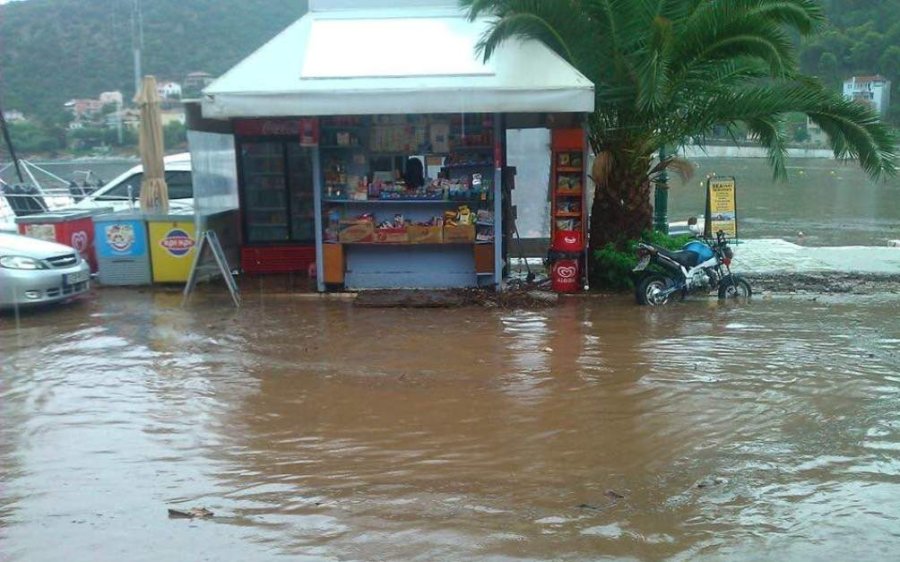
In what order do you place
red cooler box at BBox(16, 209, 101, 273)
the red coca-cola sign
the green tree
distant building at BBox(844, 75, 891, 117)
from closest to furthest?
red cooler box at BBox(16, 209, 101, 273)
the red coca-cola sign
the green tree
distant building at BBox(844, 75, 891, 117)

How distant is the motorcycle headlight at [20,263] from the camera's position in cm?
1055

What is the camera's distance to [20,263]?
10.6 meters

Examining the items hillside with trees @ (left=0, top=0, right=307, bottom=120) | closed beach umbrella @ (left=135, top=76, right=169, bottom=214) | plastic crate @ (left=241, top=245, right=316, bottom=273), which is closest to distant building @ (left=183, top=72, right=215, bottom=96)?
hillside with trees @ (left=0, top=0, right=307, bottom=120)

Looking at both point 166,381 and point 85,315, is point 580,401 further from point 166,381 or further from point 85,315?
point 85,315

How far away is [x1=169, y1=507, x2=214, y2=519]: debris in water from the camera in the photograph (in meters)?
5.00

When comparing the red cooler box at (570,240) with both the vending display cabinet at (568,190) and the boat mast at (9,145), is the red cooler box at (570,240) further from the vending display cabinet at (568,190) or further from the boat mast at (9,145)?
the boat mast at (9,145)

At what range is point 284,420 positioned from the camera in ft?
22.2

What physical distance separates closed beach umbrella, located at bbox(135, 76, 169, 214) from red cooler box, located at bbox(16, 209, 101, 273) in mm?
975

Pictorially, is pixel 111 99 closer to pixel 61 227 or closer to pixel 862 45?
pixel 61 227

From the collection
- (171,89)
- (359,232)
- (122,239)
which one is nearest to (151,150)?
(122,239)

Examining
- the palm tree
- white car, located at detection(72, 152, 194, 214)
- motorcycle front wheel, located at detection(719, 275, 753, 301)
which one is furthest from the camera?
white car, located at detection(72, 152, 194, 214)

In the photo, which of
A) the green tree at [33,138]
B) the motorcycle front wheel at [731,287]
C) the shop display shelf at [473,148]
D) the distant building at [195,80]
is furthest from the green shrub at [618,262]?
the green tree at [33,138]

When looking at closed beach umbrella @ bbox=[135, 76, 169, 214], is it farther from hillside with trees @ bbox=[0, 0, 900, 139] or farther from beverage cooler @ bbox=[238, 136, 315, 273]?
hillside with trees @ bbox=[0, 0, 900, 139]

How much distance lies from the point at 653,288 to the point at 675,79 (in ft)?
9.07
